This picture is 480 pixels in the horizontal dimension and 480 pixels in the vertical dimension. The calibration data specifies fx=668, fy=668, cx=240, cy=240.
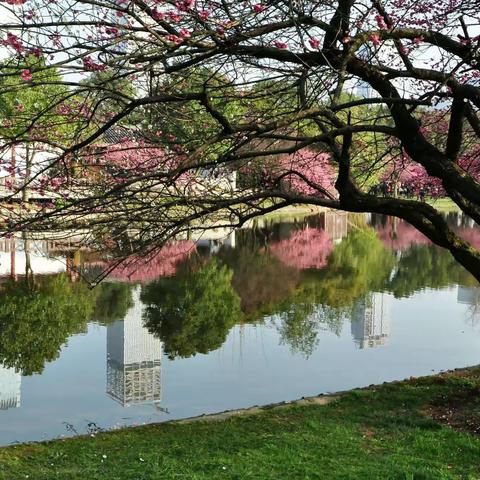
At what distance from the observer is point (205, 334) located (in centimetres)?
1095

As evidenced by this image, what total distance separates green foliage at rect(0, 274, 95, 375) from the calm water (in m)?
0.04

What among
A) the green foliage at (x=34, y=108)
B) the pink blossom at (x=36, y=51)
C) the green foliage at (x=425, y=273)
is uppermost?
the pink blossom at (x=36, y=51)

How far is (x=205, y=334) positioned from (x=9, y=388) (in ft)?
12.0

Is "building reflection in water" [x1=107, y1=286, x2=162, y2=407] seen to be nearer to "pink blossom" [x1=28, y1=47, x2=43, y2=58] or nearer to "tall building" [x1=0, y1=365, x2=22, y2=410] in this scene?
"tall building" [x1=0, y1=365, x2=22, y2=410]

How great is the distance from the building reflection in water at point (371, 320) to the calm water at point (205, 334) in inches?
1.6

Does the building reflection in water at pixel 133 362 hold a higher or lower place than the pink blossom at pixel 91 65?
lower

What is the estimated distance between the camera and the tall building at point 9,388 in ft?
25.1

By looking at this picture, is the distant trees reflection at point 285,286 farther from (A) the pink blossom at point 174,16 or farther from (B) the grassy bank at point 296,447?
(A) the pink blossom at point 174,16

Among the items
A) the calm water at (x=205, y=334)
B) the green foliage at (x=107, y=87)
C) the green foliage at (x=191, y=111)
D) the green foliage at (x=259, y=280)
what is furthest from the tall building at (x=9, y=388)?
the green foliage at (x=259, y=280)

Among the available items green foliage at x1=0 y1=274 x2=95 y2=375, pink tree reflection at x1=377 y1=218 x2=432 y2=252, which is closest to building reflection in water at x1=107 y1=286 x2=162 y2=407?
green foliage at x1=0 y1=274 x2=95 y2=375

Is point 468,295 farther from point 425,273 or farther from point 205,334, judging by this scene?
point 205,334

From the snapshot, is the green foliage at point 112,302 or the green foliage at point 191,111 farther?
the green foliage at point 112,302

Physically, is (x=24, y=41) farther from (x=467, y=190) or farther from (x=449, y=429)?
(x=449, y=429)

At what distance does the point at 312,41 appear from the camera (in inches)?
157
